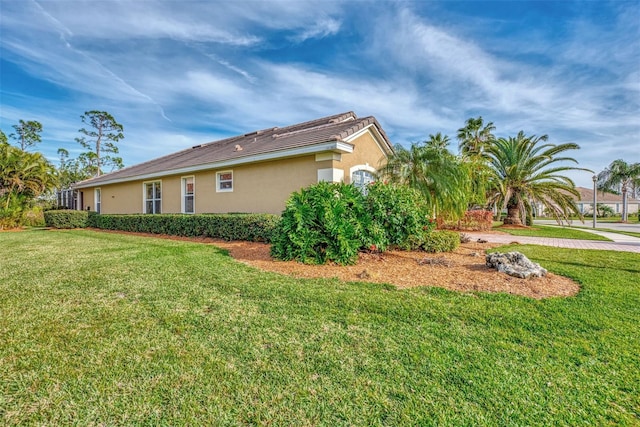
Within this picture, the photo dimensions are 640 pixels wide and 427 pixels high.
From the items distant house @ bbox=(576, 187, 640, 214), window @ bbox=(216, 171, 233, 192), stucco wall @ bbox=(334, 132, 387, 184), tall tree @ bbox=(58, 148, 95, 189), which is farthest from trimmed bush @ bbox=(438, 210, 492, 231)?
distant house @ bbox=(576, 187, 640, 214)

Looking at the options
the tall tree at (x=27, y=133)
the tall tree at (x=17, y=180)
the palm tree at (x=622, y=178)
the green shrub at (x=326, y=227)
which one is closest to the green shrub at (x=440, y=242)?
the green shrub at (x=326, y=227)

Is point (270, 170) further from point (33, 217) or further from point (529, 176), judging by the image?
point (33, 217)

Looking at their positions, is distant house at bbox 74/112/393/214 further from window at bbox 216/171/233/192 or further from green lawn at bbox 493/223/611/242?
green lawn at bbox 493/223/611/242

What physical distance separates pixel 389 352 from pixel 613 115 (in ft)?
66.9

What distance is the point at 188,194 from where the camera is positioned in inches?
585

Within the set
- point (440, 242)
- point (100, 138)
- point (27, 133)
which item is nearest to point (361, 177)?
point (440, 242)

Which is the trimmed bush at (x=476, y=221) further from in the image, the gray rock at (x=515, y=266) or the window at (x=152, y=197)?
the window at (x=152, y=197)

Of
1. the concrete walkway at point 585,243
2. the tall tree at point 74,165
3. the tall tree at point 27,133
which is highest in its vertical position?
the tall tree at point 27,133

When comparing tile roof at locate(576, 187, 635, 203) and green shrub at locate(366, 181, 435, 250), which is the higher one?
tile roof at locate(576, 187, 635, 203)

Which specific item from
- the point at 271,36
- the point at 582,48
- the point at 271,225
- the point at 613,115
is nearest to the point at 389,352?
the point at 271,225

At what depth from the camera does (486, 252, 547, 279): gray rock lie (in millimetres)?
5297

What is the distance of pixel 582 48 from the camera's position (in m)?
10.4

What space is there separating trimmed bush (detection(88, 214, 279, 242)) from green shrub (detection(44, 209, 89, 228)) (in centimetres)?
313

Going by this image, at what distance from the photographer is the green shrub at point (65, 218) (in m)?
17.2
